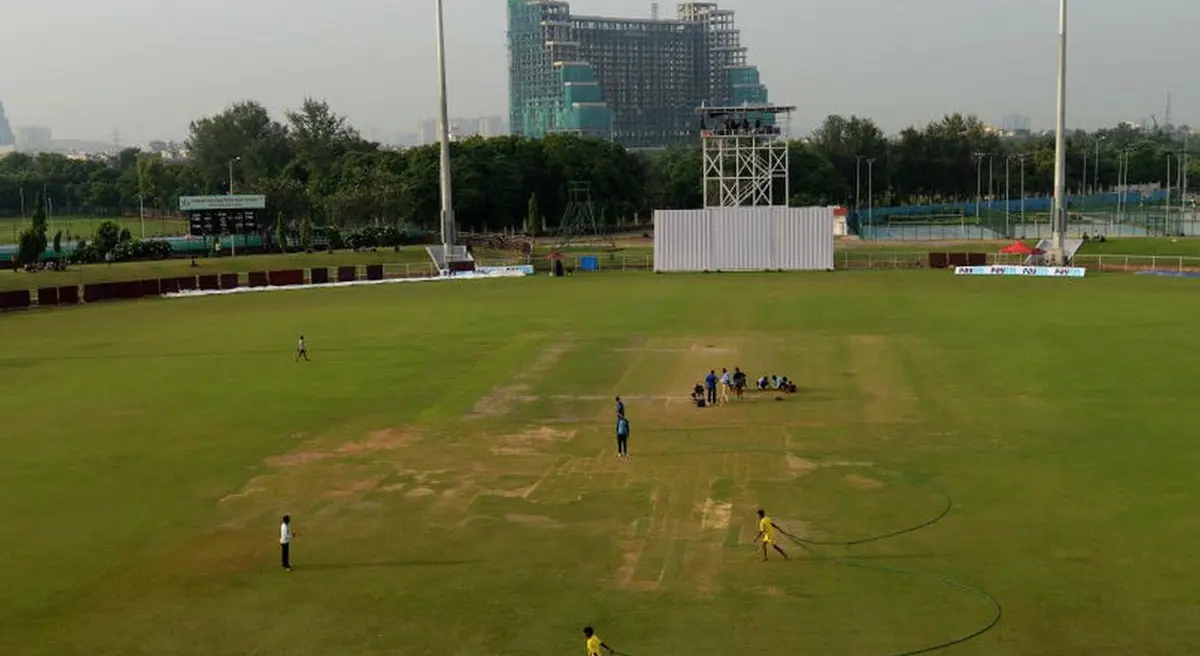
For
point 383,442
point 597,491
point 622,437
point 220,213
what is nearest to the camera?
point 597,491

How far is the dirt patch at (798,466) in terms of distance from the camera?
91.1 ft

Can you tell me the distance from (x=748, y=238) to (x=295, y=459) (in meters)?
57.4

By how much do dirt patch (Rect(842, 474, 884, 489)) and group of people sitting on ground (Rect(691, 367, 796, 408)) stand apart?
353 inches

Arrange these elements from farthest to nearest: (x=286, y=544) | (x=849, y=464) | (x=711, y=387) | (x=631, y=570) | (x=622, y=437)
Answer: (x=711, y=387) → (x=622, y=437) → (x=849, y=464) → (x=286, y=544) → (x=631, y=570)

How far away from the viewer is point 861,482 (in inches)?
1055

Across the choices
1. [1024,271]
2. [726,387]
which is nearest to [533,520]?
[726,387]

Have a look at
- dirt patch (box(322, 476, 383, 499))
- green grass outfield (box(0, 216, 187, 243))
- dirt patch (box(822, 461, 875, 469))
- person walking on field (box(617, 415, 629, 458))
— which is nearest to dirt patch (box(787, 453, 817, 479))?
dirt patch (box(822, 461, 875, 469))

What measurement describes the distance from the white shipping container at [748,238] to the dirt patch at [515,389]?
38127 millimetres

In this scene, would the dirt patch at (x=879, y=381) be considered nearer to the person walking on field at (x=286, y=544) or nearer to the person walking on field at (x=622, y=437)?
the person walking on field at (x=622, y=437)

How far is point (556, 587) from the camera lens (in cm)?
2031

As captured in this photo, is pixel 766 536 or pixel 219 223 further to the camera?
pixel 219 223

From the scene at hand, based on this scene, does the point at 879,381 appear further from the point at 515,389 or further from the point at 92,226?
the point at 92,226

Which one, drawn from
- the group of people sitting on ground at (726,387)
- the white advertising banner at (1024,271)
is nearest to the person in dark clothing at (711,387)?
the group of people sitting on ground at (726,387)

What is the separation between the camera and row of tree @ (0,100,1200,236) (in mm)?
120000
